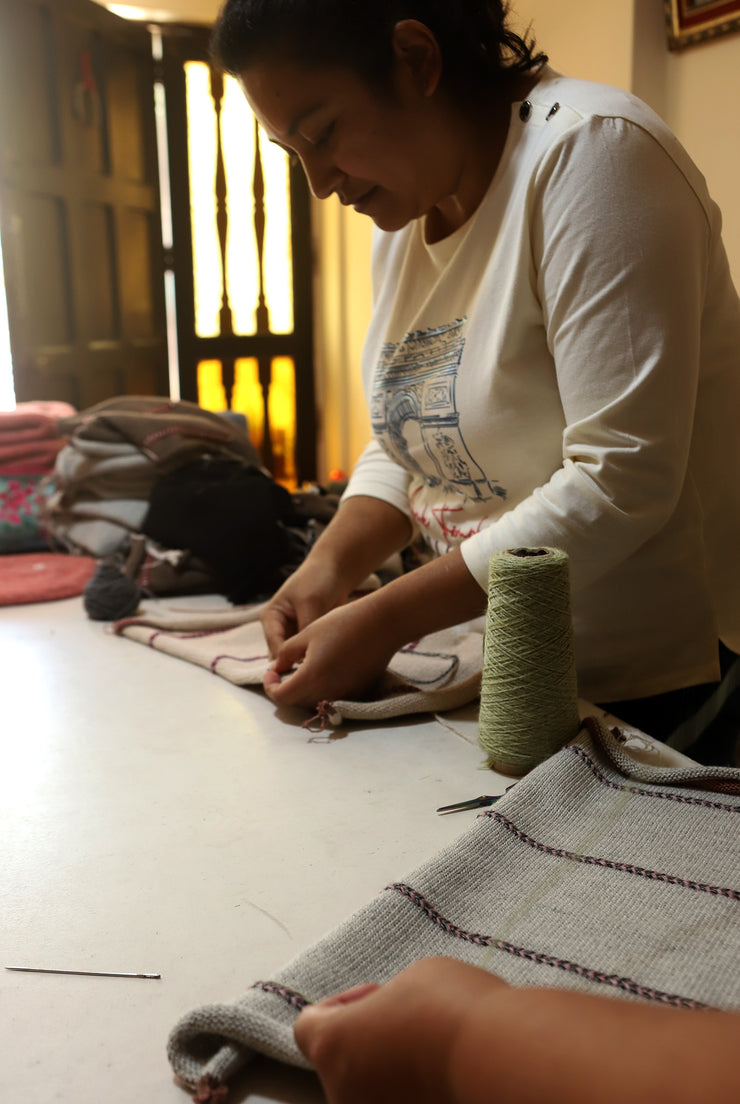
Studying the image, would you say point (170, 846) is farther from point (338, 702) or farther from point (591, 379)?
point (591, 379)

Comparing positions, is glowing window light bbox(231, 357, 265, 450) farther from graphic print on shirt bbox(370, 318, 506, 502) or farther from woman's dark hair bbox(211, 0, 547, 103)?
woman's dark hair bbox(211, 0, 547, 103)

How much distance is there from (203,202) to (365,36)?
2.84 metres

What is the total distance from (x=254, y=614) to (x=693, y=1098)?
1.03m

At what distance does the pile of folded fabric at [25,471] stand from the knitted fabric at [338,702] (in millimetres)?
569

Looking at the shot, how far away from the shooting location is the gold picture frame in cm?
165

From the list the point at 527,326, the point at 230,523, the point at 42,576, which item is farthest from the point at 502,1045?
the point at 42,576

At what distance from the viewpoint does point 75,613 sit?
1.41 m

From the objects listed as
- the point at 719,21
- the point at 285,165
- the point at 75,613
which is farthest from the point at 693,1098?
the point at 285,165

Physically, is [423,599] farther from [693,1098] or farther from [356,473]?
[693,1098]

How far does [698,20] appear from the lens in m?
1.74

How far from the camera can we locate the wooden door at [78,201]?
9.12 ft

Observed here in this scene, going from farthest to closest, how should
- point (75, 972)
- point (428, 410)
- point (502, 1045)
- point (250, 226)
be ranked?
point (250, 226) → point (428, 410) → point (75, 972) → point (502, 1045)

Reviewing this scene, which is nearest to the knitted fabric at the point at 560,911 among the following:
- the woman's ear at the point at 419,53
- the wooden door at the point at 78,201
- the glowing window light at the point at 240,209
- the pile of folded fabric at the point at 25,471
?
the woman's ear at the point at 419,53

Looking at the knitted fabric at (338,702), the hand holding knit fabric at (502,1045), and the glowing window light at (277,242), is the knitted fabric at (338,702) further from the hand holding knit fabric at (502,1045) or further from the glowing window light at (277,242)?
the glowing window light at (277,242)
